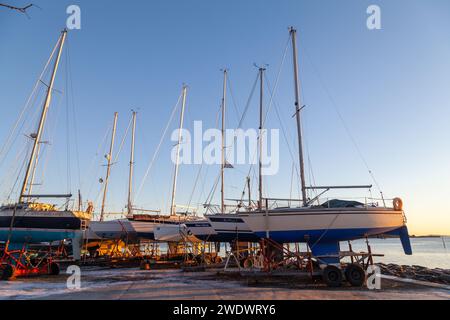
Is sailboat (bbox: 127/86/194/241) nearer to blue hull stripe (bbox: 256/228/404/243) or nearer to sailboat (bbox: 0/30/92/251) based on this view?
sailboat (bbox: 0/30/92/251)

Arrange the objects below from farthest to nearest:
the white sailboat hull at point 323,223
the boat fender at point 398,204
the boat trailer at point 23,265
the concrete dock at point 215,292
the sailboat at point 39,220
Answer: the sailboat at point 39,220 < the boat fender at point 398,204 < the white sailboat hull at point 323,223 < the boat trailer at point 23,265 < the concrete dock at point 215,292

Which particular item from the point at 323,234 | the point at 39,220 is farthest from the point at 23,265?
the point at 323,234

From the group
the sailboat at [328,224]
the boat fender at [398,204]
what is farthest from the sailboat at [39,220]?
the boat fender at [398,204]

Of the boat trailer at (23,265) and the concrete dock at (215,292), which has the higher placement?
the boat trailer at (23,265)

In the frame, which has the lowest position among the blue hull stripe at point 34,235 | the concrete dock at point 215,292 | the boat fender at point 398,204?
the concrete dock at point 215,292

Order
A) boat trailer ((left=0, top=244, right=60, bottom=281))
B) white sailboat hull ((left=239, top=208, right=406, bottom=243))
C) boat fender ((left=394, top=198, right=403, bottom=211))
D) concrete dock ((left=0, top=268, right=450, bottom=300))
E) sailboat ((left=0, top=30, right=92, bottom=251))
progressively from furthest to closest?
sailboat ((left=0, top=30, right=92, bottom=251)) < boat fender ((left=394, top=198, right=403, bottom=211)) < white sailboat hull ((left=239, top=208, right=406, bottom=243)) < boat trailer ((left=0, top=244, right=60, bottom=281)) < concrete dock ((left=0, top=268, right=450, bottom=300))

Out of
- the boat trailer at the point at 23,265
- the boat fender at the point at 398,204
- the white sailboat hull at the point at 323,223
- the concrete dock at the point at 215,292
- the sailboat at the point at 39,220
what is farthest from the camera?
the sailboat at the point at 39,220

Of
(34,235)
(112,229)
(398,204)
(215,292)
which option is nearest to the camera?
(215,292)

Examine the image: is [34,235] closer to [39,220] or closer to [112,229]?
[39,220]

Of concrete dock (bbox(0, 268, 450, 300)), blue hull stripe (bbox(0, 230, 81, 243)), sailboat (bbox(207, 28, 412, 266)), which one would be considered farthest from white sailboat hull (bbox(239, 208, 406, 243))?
blue hull stripe (bbox(0, 230, 81, 243))

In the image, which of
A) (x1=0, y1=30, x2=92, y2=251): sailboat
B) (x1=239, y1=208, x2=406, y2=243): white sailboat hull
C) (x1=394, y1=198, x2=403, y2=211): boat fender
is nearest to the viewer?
(x1=239, y1=208, x2=406, y2=243): white sailboat hull

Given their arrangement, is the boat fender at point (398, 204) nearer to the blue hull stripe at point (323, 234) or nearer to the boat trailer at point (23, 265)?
the blue hull stripe at point (323, 234)
